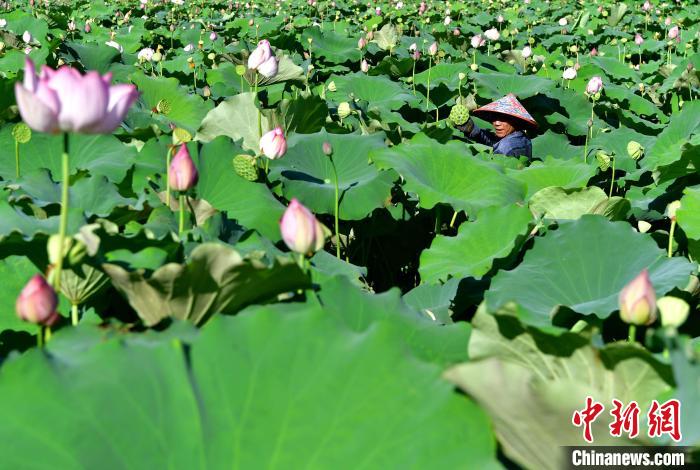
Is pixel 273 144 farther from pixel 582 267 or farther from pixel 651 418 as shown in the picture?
pixel 651 418

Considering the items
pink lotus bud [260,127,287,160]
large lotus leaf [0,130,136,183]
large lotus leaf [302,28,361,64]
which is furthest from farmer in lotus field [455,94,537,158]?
large lotus leaf [302,28,361,64]

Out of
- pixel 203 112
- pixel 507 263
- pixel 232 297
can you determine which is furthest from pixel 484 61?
pixel 232 297

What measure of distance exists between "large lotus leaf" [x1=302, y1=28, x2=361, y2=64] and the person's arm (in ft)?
6.47

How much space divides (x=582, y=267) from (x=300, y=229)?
2.54 ft

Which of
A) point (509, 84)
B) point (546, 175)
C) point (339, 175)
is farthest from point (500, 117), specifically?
point (339, 175)

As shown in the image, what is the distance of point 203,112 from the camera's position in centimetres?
322

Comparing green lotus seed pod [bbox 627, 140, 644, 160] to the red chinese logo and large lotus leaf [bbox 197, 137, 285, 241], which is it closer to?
large lotus leaf [bbox 197, 137, 285, 241]

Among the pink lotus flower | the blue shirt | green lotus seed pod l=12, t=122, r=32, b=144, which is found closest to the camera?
the pink lotus flower

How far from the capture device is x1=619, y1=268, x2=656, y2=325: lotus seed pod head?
103 centimetres

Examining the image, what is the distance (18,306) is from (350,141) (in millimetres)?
1779

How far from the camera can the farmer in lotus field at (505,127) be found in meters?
3.37

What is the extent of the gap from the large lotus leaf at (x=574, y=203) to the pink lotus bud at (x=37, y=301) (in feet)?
5.07

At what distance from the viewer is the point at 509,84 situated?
449 cm

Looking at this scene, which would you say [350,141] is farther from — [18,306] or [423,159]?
[18,306]
